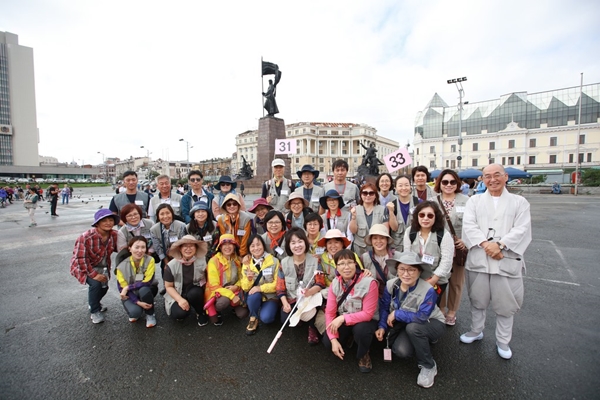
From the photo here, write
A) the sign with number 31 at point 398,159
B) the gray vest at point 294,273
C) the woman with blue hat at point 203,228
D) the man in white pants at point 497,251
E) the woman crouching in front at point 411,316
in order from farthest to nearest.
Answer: the sign with number 31 at point 398,159
the woman with blue hat at point 203,228
the gray vest at point 294,273
the man in white pants at point 497,251
the woman crouching in front at point 411,316

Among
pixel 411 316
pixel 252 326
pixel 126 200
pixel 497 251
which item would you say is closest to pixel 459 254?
pixel 497 251

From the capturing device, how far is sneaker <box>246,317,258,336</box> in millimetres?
3534

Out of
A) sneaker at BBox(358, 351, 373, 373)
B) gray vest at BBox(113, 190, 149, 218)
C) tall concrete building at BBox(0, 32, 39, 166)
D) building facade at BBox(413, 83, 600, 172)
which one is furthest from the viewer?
tall concrete building at BBox(0, 32, 39, 166)

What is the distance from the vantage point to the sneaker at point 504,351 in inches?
116

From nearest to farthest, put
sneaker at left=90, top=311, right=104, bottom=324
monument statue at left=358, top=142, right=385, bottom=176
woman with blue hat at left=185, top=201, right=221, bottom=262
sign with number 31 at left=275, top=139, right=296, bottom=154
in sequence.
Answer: sneaker at left=90, top=311, right=104, bottom=324
woman with blue hat at left=185, top=201, right=221, bottom=262
sign with number 31 at left=275, top=139, right=296, bottom=154
monument statue at left=358, top=142, right=385, bottom=176

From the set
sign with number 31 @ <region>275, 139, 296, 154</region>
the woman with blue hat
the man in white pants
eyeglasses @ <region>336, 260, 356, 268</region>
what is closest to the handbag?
the man in white pants

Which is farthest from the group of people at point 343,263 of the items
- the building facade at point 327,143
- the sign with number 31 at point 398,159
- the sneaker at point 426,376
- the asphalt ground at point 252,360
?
the building facade at point 327,143

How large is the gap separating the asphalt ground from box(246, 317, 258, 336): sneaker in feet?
0.35

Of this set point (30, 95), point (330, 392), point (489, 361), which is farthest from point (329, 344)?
point (30, 95)

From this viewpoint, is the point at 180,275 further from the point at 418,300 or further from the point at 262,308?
the point at 418,300

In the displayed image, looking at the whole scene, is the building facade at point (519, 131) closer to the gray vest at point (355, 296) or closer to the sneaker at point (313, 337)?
the gray vest at point (355, 296)

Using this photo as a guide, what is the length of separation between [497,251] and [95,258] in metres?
4.83

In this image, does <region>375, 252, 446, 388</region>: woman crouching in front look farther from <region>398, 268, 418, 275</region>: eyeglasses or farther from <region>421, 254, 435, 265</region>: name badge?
<region>421, 254, 435, 265</region>: name badge

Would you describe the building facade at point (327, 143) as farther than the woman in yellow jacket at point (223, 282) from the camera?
Yes
